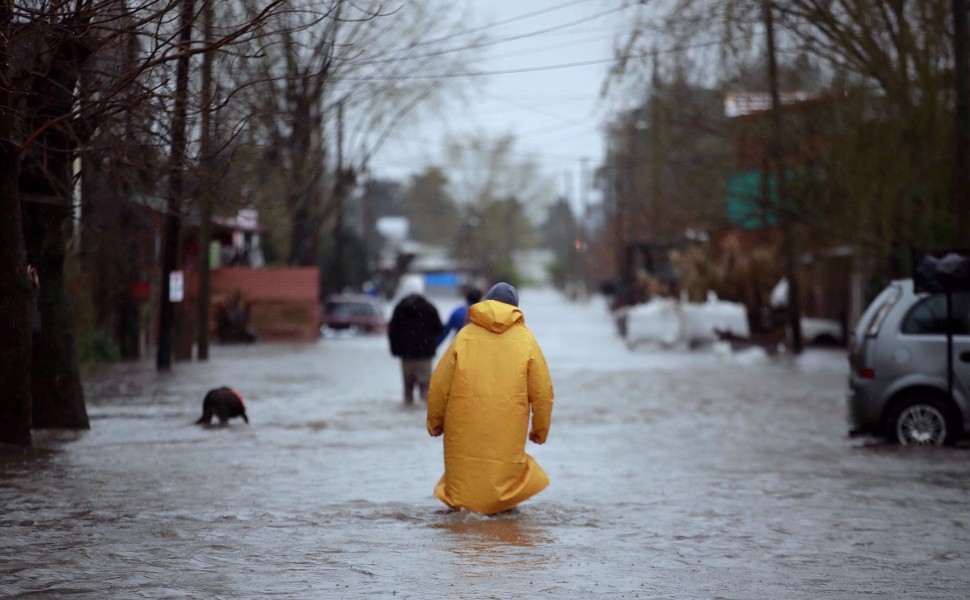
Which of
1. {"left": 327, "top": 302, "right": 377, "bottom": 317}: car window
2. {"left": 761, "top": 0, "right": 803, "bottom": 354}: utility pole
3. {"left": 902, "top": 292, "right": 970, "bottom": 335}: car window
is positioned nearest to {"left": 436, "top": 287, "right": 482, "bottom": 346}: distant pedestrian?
{"left": 902, "top": 292, "right": 970, "bottom": 335}: car window

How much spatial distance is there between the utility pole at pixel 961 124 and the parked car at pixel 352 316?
103 ft

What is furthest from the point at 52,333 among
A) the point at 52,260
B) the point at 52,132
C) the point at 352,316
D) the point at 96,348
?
the point at 352,316

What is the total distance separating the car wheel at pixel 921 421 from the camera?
15.3m

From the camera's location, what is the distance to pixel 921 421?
15352 mm

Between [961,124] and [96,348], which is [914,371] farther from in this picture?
[96,348]

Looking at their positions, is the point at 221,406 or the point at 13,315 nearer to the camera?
the point at 13,315

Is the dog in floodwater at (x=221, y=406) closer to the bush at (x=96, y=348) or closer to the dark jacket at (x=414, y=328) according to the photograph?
the dark jacket at (x=414, y=328)

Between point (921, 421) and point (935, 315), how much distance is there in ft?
3.49

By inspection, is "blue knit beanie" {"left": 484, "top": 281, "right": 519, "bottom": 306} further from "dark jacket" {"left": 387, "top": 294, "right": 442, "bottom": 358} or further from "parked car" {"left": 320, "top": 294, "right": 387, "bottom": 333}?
"parked car" {"left": 320, "top": 294, "right": 387, "bottom": 333}

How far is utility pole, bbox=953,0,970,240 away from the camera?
1858cm

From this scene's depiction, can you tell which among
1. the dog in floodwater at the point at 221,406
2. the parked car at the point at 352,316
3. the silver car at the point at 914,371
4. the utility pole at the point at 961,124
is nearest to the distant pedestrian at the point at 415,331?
the dog in floodwater at the point at 221,406

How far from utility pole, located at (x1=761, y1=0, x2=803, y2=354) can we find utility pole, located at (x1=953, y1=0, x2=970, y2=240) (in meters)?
5.89

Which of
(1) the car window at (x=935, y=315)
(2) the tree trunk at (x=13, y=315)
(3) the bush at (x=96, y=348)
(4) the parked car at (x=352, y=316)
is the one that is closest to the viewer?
(2) the tree trunk at (x=13, y=315)

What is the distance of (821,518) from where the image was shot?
10.5 m
